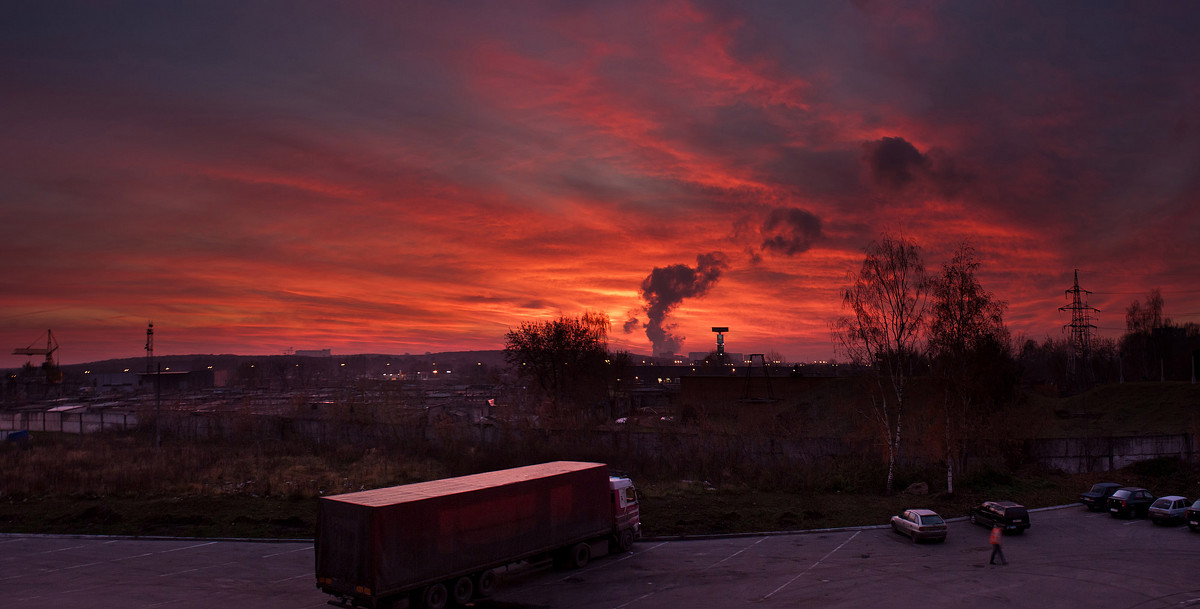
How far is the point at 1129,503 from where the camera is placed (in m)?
30.5

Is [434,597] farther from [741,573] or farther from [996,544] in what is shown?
[996,544]

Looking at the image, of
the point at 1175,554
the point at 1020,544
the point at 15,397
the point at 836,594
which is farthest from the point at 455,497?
the point at 15,397

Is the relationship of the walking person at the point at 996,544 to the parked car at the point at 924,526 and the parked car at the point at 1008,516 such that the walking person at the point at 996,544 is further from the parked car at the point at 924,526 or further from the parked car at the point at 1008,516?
the parked car at the point at 1008,516

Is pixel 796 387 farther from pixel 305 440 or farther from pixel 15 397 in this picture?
pixel 15 397

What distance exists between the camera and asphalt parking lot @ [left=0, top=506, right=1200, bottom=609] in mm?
19750

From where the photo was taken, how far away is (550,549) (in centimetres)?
2148

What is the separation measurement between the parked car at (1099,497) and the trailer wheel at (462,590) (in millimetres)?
30986

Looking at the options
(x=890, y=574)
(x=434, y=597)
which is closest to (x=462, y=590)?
(x=434, y=597)

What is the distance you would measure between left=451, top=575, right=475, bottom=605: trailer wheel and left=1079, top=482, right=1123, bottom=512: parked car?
3099 centimetres

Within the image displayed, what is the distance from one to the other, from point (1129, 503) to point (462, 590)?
30.8 meters

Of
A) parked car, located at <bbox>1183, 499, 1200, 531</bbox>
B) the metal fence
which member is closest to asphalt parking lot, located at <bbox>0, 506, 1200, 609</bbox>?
parked car, located at <bbox>1183, 499, 1200, 531</bbox>

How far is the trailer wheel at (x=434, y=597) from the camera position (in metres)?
17.9

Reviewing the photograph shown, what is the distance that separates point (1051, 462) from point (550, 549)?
3816 centimetres

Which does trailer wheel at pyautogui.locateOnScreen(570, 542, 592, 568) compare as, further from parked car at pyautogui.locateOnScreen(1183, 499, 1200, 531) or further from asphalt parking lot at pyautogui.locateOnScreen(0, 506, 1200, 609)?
parked car at pyautogui.locateOnScreen(1183, 499, 1200, 531)
